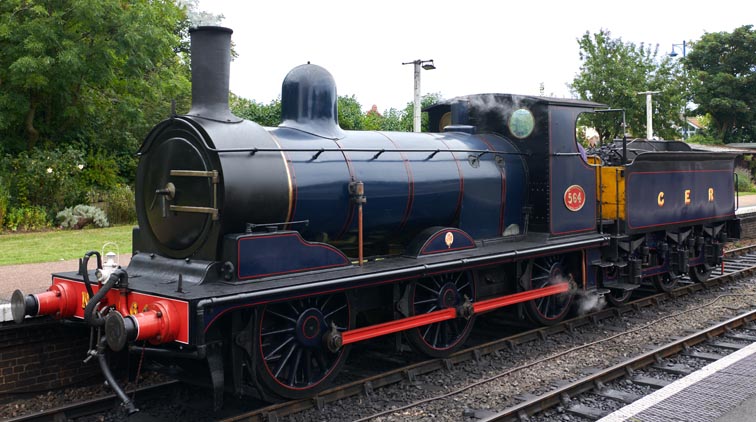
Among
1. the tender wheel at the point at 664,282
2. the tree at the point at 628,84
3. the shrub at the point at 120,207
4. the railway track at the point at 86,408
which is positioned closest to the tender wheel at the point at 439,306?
the railway track at the point at 86,408

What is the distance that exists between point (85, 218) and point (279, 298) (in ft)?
42.1

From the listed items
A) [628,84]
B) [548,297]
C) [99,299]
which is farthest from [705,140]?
[99,299]

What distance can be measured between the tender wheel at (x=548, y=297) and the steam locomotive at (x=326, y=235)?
0.07 ft

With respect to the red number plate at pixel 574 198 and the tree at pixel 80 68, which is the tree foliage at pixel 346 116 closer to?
the tree at pixel 80 68

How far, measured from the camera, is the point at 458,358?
24.1 feet

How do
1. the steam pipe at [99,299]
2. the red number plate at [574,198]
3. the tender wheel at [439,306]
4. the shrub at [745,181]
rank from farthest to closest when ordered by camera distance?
1. the shrub at [745,181]
2. the red number plate at [574,198]
3. the tender wheel at [439,306]
4. the steam pipe at [99,299]

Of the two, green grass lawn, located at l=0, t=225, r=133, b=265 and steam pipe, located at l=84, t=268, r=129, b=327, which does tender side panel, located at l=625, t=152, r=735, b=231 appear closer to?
steam pipe, located at l=84, t=268, r=129, b=327

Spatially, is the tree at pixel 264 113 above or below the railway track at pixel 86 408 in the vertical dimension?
above

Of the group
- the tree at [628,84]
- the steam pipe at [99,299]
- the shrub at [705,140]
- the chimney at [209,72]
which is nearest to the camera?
the steam pipe at [99,299]

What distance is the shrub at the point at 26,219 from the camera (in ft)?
50.9

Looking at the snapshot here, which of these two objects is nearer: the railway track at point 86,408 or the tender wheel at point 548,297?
the railway track at point 86,408

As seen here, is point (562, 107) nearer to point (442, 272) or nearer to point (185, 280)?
point (442, 272)

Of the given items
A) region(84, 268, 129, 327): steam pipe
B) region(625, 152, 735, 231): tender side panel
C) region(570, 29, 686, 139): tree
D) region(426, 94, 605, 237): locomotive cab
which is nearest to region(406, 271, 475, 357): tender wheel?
region(426, 94, 605, 237): locomotive cab

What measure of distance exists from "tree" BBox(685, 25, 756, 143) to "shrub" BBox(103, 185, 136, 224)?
3112cm
